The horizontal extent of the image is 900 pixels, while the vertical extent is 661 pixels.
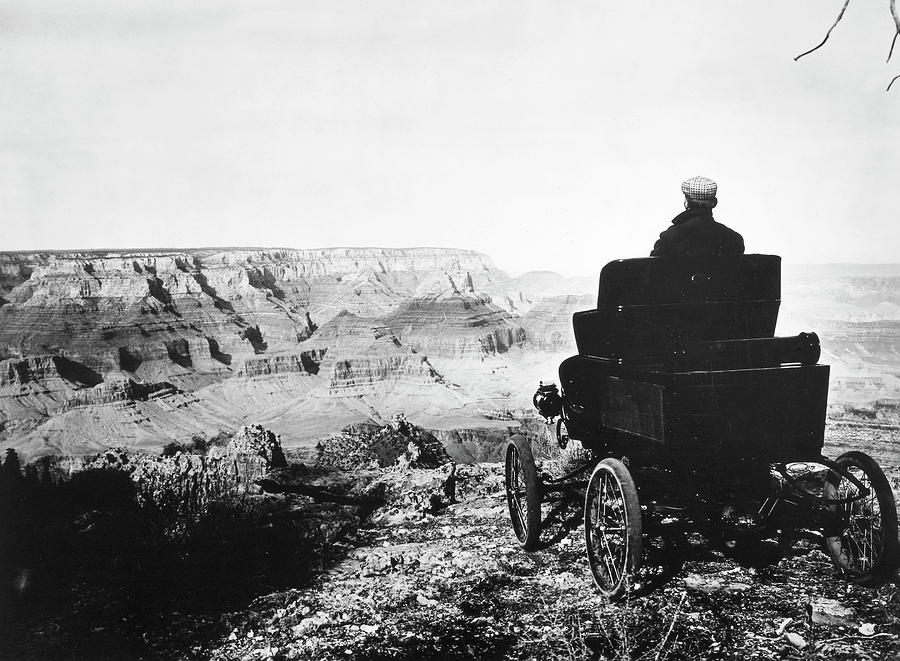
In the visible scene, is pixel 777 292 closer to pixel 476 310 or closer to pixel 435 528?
pixel 435 528

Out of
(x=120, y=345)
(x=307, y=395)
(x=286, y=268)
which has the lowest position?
(x=307, y=395)

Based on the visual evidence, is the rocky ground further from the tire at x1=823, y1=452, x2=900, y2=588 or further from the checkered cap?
the checkered cap

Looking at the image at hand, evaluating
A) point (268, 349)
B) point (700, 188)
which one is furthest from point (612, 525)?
point (268, 349)

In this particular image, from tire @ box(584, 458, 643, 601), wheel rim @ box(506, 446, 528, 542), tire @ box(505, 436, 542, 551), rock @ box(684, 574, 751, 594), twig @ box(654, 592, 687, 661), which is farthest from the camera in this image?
wheel rim @ box(506, 446, 528, 542)

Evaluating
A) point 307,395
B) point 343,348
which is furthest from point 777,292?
point 343,348

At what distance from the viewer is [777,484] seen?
3.92m

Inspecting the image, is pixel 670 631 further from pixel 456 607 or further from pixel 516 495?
pixel 516 495

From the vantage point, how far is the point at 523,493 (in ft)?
16.4

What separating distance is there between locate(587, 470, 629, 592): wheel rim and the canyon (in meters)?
20.0

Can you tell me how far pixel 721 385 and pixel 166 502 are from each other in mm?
5044

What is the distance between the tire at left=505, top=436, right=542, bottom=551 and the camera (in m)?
4.41

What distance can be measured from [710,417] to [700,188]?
1651 millimetres

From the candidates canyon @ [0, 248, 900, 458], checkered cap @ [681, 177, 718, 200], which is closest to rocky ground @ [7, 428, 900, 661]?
checkered cap @ [681, 177, 718, 200]

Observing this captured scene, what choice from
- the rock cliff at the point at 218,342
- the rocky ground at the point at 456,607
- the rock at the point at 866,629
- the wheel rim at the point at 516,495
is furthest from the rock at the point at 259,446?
the rock cliff at the point at 218,342
